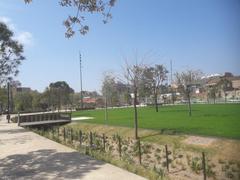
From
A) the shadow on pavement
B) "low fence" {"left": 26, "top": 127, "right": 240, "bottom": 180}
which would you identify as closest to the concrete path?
the shadow on pavement

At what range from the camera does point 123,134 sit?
76.3ft

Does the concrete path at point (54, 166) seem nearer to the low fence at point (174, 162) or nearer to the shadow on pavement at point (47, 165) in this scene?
the shadow on pavement at point (47, 165)

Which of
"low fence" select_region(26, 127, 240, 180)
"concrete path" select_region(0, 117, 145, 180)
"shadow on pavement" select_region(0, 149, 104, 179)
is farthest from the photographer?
"low fence" select_region(26, 127, 240, 180)

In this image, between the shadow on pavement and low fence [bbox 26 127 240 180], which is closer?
the shadow on pavement

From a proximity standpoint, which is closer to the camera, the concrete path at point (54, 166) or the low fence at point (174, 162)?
the concrete path at point (54, 166)

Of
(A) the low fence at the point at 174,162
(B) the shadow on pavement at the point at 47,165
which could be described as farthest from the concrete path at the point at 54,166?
(A) the low fence at the point at 174,162

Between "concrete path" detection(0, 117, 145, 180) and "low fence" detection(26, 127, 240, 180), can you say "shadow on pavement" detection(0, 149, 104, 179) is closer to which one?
"concrete path" detection(0, 117, 145, 180)

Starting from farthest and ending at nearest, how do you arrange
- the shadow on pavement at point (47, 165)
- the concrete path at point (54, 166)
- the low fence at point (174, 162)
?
the low fence at point (174, 162) → the shadow on pavement at point (47, 165) → the concrete path at point (54, 166)

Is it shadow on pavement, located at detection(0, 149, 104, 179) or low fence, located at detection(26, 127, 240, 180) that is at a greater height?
shadow on pavement, located at detection(0, 149, 104, 179)

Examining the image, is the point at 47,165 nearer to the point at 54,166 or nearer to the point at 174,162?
the point at 54,166

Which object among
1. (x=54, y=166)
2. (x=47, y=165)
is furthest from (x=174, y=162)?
(x=47, y=165)

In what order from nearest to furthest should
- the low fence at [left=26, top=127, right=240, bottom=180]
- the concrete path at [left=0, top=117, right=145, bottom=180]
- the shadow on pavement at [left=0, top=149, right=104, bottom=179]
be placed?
the concrete path at [left=0, top=117, right=145, bottom=180], the shadow on pavement at [left=0, top=149, right=104, bottom=179], the low fence at [left=26, top=127, right=240, bottom=180]

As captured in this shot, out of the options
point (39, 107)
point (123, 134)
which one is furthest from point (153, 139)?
point (39, 107)

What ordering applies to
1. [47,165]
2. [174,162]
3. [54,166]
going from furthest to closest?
[174,162]
[47,165]
[54,166]
